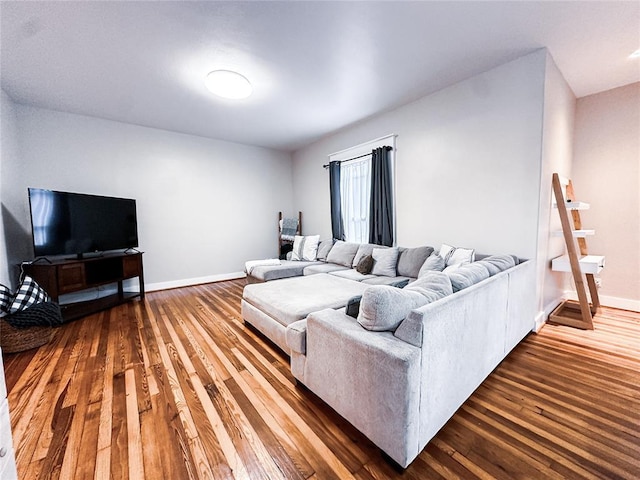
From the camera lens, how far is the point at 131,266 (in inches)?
145

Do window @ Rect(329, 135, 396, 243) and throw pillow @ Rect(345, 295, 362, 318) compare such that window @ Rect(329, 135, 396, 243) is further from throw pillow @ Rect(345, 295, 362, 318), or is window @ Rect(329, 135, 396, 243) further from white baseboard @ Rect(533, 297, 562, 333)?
throw pillow @ Rect(345, 295, 362, 318)

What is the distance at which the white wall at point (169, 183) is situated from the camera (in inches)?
132

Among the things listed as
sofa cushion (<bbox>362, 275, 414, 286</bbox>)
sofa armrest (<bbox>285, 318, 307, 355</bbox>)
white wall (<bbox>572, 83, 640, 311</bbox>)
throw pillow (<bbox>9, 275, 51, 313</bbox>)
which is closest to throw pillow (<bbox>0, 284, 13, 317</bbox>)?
throw pillow (<bbox>9, 275, 51, 313</bbox>)

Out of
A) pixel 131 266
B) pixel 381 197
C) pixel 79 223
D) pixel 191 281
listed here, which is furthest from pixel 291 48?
pixel 191 281

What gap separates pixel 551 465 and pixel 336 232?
3.80 m

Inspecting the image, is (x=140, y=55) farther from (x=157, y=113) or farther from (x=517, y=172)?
(x=517, y=172)

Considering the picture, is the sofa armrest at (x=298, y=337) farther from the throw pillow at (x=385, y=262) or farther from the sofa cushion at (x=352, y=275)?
the throw pillow at (x=385, y=262)

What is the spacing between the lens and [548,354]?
2.16 metres

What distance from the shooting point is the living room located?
7.91 feet

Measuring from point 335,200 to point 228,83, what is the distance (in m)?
2.52

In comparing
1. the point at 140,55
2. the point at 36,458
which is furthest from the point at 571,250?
the point at 140,55

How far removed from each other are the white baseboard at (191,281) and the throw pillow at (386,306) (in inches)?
165

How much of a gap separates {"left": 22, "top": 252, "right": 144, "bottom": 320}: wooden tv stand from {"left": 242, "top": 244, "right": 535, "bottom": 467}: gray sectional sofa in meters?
2.71

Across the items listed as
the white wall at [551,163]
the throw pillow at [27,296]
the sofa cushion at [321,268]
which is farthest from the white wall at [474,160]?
the throw pillow at [27,296]
